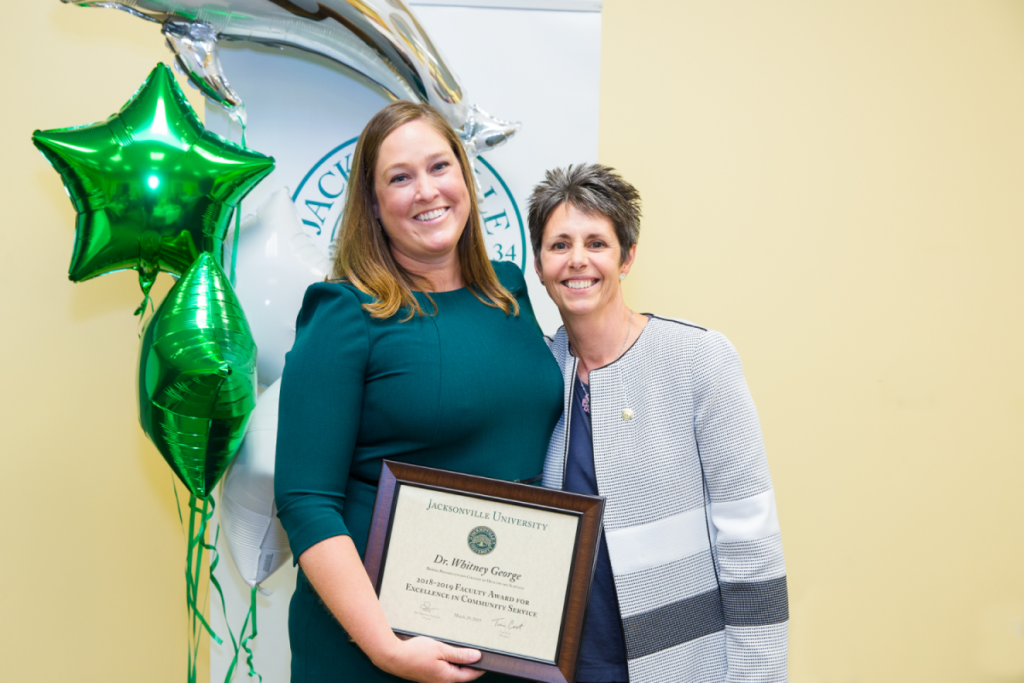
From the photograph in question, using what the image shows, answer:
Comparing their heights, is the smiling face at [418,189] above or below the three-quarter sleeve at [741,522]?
above

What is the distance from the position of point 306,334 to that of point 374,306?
0.35 feet

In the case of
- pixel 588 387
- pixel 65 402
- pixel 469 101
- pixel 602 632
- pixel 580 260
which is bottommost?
pixel 602 632

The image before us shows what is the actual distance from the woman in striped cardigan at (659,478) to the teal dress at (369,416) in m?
0.12

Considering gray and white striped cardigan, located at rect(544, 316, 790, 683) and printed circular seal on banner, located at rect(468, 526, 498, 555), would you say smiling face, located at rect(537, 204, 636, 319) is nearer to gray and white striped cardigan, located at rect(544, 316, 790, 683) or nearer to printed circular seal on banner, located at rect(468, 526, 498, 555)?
gray and white striped cardigan, located at rect(544, 316, 790, 683)

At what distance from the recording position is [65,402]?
154 centimetres

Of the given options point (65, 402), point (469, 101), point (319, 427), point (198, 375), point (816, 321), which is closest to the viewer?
point (319, 427)

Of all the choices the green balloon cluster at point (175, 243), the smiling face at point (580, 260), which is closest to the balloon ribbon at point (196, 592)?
the green balloon cluster at point (175, 243)

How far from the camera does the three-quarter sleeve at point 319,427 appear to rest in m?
0.90

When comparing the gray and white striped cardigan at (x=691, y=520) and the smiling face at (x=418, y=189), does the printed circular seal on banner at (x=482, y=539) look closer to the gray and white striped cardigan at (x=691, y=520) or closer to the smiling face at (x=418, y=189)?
the gray and white striped cardigan at (x=691, y=520)

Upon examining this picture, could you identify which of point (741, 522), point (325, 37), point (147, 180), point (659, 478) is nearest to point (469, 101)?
point (325, 37)

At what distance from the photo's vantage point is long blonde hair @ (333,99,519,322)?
103 cm

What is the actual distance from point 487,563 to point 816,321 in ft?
4.03
